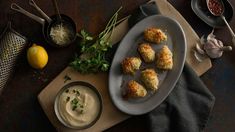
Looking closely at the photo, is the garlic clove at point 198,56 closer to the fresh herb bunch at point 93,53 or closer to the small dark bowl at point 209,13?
the small dark bowl at point 209,13

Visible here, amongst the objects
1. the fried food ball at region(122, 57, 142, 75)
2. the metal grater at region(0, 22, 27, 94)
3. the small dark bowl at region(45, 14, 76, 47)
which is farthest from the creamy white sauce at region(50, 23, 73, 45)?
the fried food ball at region(122, 57, 142, 75)

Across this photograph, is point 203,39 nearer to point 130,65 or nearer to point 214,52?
point 214,52

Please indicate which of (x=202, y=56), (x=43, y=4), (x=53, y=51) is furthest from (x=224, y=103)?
(x=43, y=4)

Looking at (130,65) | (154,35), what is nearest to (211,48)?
(154,35)

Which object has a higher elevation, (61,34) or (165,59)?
(61,34)

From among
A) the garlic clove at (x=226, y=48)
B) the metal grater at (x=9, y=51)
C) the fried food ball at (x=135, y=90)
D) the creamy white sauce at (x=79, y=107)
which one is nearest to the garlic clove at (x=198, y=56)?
the garlic clove at (x=226, y=48)

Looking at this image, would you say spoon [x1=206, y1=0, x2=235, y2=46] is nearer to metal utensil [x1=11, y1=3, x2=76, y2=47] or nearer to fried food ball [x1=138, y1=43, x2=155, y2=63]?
fried food ball [x1=138, y1=43, x2=155, y2=63]
